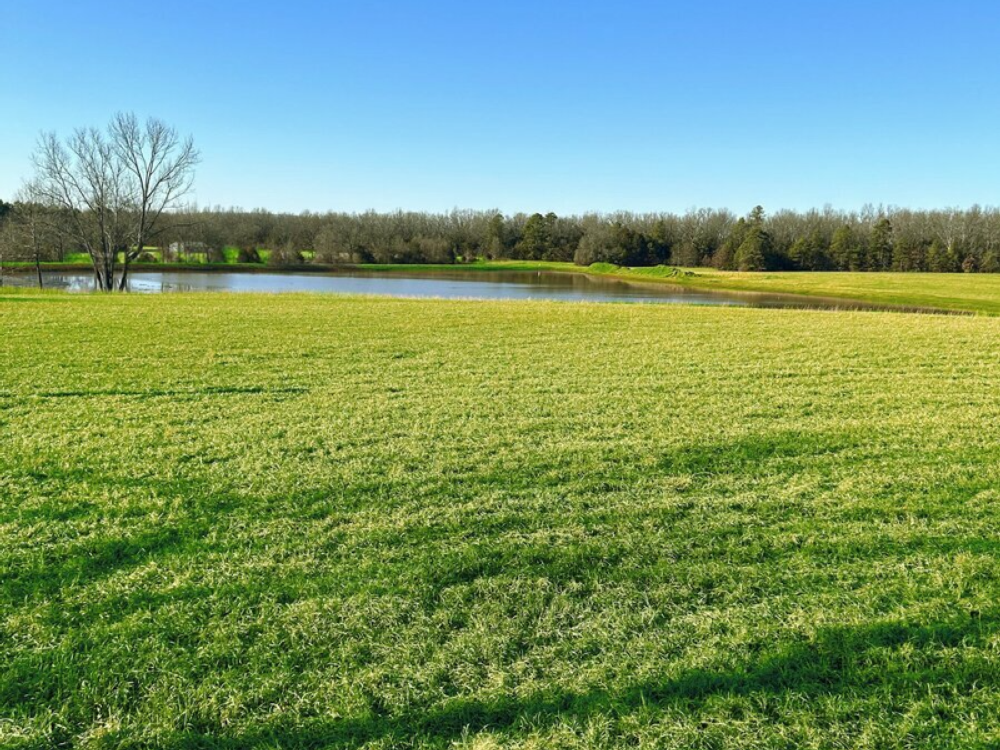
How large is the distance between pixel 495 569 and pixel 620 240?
3423 inches

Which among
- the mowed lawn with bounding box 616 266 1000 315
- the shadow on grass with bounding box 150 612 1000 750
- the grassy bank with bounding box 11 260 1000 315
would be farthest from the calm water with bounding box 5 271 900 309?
the shadow on grass with bounding box 150 612 1000 750

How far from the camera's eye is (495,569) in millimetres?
3238

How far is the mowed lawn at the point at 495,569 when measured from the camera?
A: 2197 mm

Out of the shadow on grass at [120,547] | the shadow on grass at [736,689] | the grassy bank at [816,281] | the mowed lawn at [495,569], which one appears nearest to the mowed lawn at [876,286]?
the grassy bank at [816,281]

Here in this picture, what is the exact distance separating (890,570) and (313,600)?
118 inches

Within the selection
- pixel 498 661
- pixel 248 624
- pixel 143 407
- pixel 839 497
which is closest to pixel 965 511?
pixel 839 497

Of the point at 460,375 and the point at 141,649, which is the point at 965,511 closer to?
the point at 141,649

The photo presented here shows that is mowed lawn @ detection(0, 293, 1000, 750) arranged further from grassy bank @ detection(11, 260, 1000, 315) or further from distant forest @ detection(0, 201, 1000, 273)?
distant forest @ detection(0, 201, 1000, 273)

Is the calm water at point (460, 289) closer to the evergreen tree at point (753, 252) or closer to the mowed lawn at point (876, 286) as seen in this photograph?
the mowed lawn at point (876, 286)

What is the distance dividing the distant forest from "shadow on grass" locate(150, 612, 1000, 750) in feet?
212

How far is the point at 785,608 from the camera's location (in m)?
2.87

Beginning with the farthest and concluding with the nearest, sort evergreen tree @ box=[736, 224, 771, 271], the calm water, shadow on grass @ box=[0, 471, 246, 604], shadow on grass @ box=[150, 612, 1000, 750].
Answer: evergreen tree @ box=[736, 224, 771, 271]
the calm water
shadow on grass @ box=[0, 471, 246, 604]
shadow on grass @ box=[150, 612, 1000, 750]

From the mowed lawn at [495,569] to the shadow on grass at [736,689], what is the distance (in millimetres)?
10

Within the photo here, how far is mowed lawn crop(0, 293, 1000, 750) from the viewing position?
7.21ft
